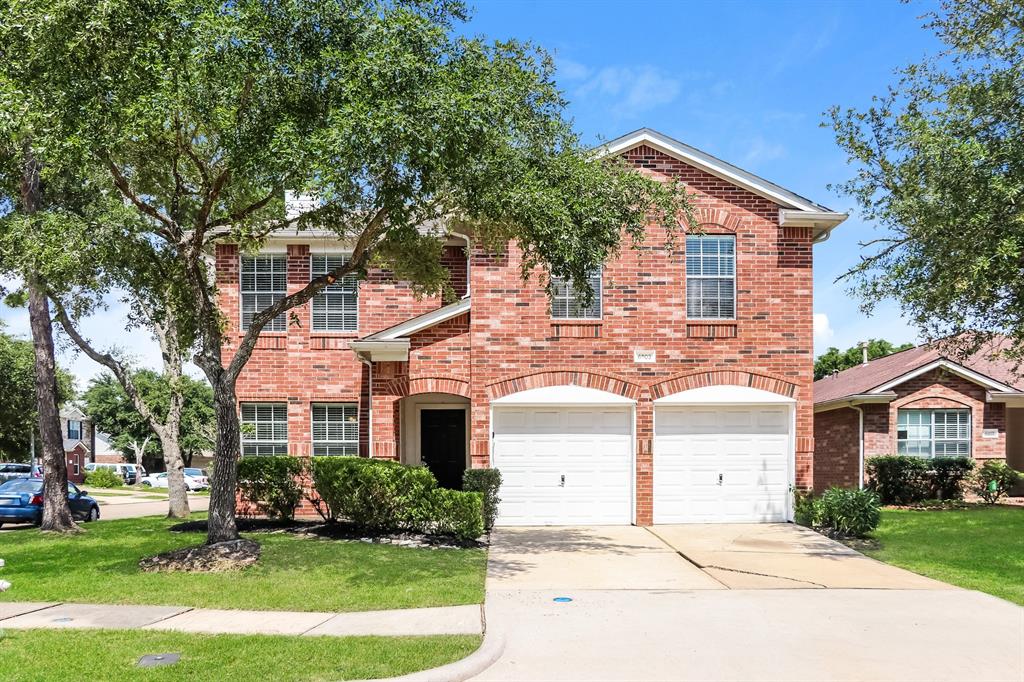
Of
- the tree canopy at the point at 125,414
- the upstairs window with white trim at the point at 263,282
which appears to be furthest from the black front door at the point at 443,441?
the tree canopy at the point at 125,414

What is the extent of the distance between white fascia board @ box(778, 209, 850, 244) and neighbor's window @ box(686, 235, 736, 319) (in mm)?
1042

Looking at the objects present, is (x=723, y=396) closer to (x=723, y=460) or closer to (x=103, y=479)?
(x=723, y=460)

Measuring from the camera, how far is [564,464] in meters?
17.1

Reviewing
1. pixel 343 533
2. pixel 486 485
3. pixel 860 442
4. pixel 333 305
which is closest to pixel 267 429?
pixel 333 305

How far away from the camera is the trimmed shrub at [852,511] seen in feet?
49.2

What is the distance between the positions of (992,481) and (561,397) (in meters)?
12.5

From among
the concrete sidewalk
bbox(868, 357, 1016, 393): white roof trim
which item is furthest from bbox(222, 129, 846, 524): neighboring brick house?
the concrete sidewalk

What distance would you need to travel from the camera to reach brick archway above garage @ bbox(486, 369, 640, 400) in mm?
16812

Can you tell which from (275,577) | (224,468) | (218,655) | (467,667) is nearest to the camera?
(467,667)

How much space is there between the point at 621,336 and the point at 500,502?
396cm

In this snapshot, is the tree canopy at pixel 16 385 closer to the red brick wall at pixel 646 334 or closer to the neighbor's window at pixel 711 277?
the red brick wall at pixel 646 334

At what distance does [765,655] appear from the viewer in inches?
307

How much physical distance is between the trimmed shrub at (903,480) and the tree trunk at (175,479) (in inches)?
679

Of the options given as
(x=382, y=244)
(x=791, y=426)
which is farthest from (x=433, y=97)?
(x=791, y=426)
